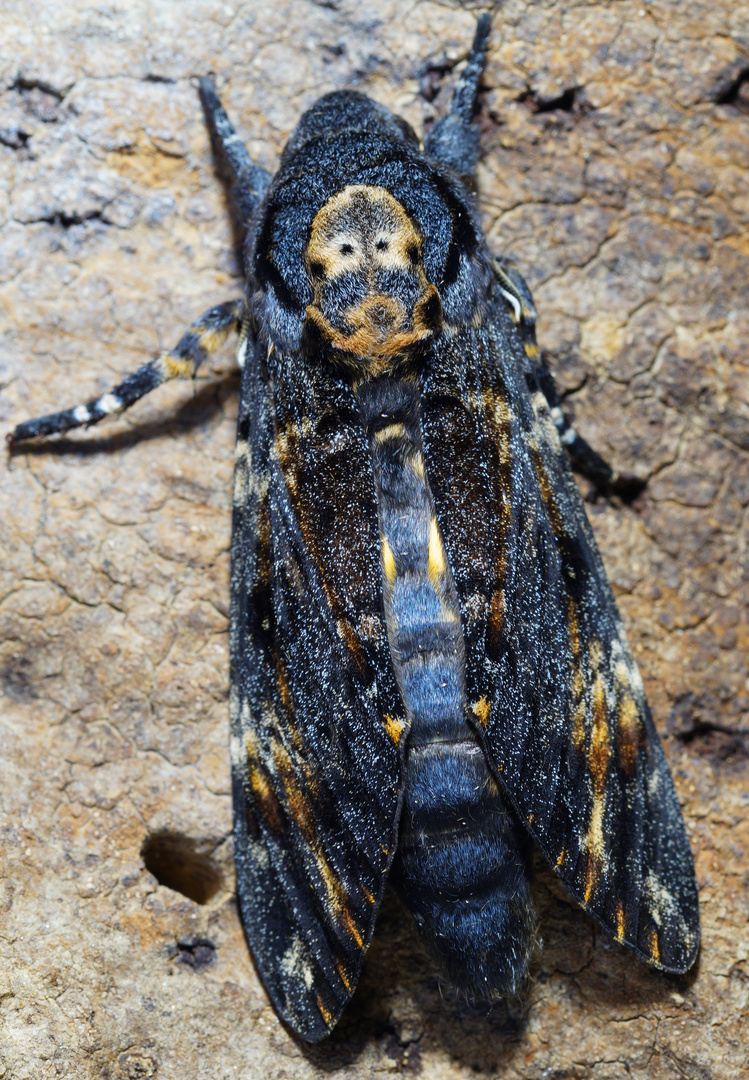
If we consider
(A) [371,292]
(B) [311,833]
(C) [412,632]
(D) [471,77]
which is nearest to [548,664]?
(C) [412,632]

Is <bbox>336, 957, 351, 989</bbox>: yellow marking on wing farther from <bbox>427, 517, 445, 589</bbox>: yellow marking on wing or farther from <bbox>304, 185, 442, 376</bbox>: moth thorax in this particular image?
<bbox>304, 185, 442, 376</bbox>: moth thorax

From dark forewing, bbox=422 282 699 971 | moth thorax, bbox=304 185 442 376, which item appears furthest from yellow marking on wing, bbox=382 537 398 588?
moth thorax, bbox=304 185 442 376

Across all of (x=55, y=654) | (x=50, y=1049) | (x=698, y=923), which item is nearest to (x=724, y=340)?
(x=698, y=923)

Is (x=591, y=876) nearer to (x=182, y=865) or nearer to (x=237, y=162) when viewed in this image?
(x=182, y=865)

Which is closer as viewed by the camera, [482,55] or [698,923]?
[698,923]

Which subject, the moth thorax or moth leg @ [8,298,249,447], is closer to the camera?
the moth thorax

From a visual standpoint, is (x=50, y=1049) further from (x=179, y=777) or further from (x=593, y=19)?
(x=593, y=19)
